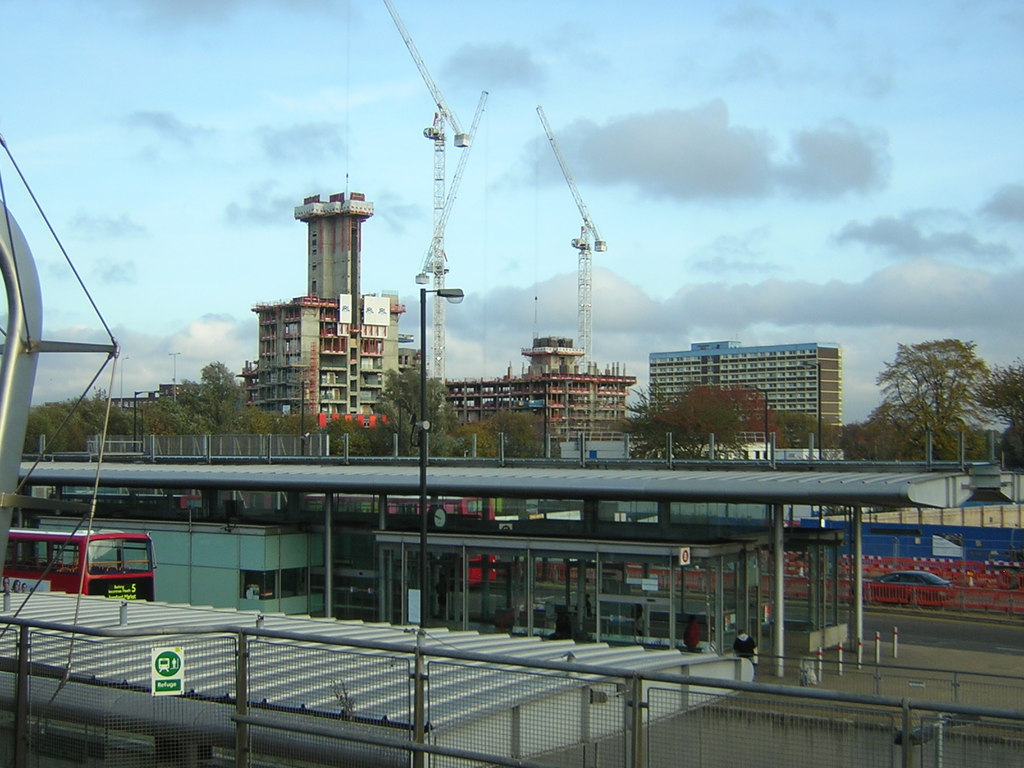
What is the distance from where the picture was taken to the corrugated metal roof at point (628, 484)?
71.6ft

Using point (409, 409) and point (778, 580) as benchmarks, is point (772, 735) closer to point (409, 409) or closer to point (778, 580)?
point (778, 580)

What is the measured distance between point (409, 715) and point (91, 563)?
19.7 m

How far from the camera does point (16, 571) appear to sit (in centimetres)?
2767

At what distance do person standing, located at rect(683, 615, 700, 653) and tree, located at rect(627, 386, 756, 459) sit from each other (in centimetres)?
3949

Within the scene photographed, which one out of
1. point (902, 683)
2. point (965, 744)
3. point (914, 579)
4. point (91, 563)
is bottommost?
point (914, 579)

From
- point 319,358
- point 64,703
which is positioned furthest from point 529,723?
point 319,358

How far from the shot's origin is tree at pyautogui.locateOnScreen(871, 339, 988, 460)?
61594 millimetres

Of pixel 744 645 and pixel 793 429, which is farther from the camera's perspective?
pixel 793 429

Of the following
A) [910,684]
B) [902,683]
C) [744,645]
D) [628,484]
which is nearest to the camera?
[910,684]

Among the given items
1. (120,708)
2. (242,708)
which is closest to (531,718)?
(242,708)

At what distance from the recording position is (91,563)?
26234mm

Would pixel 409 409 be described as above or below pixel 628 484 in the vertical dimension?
above

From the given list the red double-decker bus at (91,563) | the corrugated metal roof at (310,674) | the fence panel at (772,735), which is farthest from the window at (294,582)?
the fence panel at (772,735)

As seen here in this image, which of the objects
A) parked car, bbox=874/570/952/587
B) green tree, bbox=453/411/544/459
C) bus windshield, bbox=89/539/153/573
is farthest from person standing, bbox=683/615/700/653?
A: green tree, bbox=453/411/544/459
